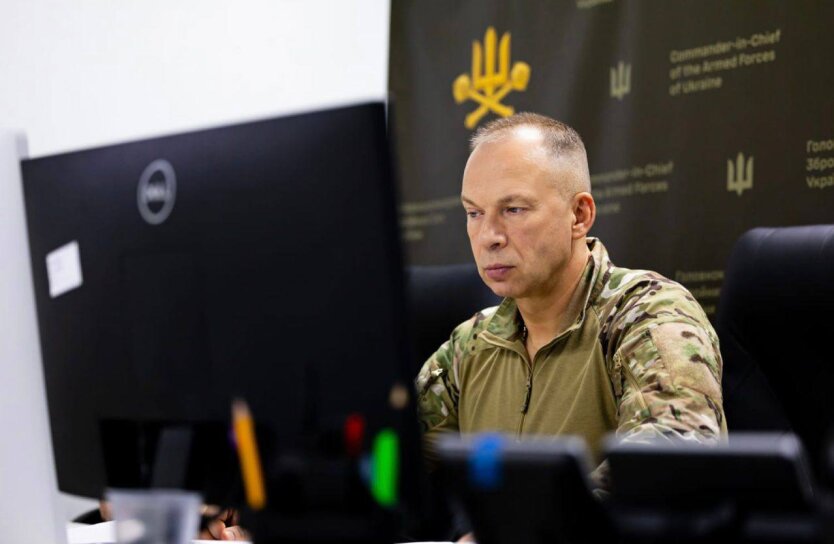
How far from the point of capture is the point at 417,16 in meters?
3.39

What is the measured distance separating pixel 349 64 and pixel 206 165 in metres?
2.75

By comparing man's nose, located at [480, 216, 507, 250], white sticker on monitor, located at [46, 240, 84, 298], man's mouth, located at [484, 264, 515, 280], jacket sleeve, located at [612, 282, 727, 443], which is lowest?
jacket sleeve, located at [612, 282, 727, 443]

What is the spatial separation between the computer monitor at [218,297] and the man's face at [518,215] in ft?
2.94

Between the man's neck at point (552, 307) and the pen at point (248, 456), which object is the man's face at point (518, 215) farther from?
the pen at point (248, 456)

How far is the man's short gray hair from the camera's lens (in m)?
1.81

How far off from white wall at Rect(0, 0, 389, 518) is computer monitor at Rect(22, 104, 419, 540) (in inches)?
58.8

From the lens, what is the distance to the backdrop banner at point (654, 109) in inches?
92.3

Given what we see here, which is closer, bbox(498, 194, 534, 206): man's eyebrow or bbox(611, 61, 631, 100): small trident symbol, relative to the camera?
bbox(498, 194, 534, 206): man's eyebrow

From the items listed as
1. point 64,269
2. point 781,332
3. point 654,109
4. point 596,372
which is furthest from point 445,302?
point 64,269

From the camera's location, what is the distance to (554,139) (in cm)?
182

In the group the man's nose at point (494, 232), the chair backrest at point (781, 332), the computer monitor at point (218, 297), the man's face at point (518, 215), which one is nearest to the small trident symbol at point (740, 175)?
the chair backrest at point (781, 332)

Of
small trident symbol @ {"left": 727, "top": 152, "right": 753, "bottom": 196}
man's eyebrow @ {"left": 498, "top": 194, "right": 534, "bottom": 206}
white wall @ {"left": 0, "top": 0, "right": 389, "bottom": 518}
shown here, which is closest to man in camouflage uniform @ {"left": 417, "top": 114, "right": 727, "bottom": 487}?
man's eyebrow @ {"left": 498, "top": 194, "right": 534, "bottom": 206}

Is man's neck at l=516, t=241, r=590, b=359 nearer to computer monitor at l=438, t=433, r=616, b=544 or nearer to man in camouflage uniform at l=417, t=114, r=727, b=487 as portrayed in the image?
man in camouflage uniform at l=417, t=114, r=727, b=487

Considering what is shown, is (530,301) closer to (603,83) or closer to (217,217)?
(217,217)
